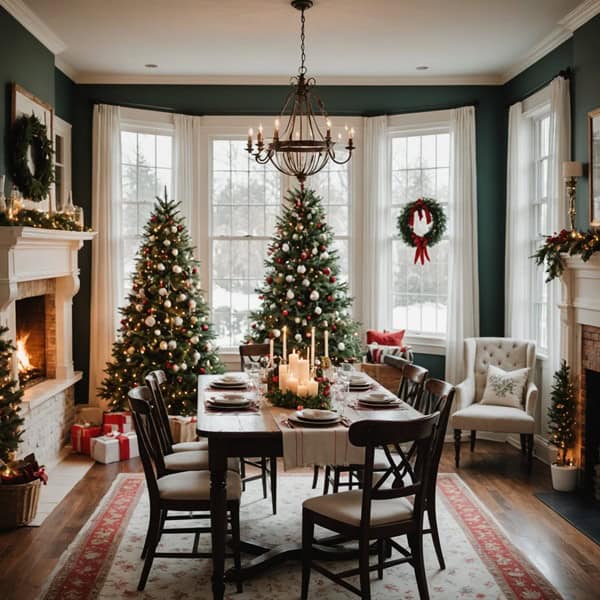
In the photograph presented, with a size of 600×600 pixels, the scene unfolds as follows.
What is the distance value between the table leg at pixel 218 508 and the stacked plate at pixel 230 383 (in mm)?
1192

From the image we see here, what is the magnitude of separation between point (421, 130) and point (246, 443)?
15.8 feet

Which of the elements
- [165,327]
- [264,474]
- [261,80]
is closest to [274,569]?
[264,474]

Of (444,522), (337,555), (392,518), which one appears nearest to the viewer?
(392,518)

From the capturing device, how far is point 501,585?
3.88 m

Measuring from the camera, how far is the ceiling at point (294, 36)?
538 centimetres

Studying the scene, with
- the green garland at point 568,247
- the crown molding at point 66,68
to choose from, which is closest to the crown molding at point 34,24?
the crown molding at point 66,68

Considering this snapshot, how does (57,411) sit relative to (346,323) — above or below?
below

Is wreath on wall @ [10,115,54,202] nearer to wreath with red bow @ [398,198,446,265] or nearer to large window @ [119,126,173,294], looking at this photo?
large window @ [119,126,173,294]

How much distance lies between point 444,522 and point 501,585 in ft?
3.21

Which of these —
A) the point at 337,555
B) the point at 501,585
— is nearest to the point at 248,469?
the point at 337,555

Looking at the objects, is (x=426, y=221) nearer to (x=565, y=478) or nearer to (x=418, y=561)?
(x=565, y=478)

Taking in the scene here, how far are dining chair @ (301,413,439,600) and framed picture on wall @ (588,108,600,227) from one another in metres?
2.53

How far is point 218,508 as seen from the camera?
3.64 metres

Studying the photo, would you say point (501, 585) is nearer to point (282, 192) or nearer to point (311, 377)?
point (311, 377)
